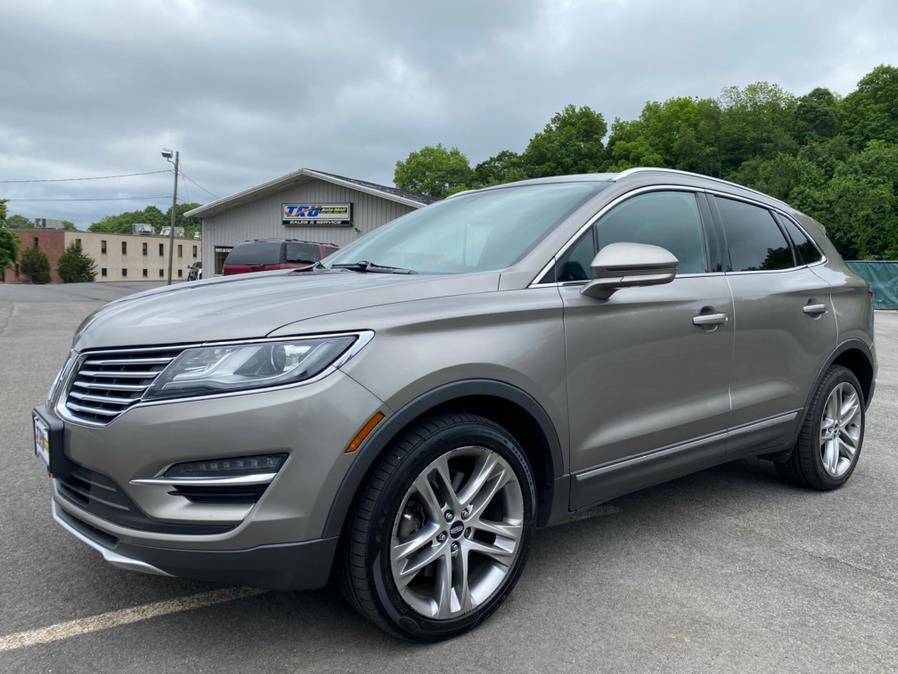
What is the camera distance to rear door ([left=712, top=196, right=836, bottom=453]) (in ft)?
11.7

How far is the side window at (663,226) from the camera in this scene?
3141 mm

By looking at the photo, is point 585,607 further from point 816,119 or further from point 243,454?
point 816,119

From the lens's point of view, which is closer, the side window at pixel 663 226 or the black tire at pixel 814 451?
the side window at pixel 663 226

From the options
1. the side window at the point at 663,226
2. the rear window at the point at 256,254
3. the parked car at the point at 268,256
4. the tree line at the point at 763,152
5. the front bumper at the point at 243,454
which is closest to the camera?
the front bumper at the point at 243,454

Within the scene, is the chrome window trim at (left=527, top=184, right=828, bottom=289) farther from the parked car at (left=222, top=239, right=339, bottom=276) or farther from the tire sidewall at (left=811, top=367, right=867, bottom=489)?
the parked car at (left=222, top=239, right=339, bottom=276)

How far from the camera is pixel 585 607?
278cm

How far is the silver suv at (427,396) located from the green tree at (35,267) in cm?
8985

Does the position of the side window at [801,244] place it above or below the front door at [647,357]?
above

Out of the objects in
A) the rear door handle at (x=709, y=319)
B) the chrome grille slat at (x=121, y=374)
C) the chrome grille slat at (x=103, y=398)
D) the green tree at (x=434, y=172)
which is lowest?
the chrome grille slat at (x=103, y=398)

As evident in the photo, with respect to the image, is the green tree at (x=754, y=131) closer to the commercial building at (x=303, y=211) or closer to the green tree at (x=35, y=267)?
the commercial building at (x=303, y=211)

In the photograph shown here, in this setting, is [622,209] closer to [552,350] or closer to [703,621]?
[552,350]

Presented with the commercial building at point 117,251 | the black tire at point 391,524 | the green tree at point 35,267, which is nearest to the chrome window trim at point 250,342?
the black tire at point 391,524

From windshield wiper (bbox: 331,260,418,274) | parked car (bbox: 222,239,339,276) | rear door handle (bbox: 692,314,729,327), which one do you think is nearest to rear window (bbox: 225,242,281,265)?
parked car (bbox: 222,239,339,276)

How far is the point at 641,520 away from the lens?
373 centimetres
